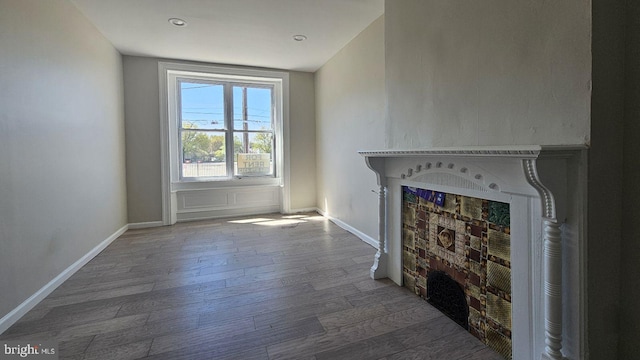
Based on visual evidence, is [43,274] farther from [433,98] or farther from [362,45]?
[362,45]

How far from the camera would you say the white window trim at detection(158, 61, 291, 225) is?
4277mm

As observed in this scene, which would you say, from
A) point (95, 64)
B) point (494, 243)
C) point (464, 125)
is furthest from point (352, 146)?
point (95, 64)

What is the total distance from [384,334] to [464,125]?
1.37m

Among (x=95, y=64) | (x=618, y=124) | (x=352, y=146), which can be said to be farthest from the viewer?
(x=352, y=146)

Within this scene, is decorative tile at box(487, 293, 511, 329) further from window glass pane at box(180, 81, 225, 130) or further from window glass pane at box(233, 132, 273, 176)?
window glass pane at box(180, 81, 225, 130)

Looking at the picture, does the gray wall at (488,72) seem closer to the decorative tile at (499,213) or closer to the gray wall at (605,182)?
the gray wall at (605,182)

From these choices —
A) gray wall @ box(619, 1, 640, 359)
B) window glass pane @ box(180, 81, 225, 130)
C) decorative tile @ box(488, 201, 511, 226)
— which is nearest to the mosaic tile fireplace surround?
decorative tile @ box(488, 201, 511, 226)

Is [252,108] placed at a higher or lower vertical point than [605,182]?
higher

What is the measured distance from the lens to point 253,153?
504 cm

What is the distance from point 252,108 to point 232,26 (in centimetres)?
188

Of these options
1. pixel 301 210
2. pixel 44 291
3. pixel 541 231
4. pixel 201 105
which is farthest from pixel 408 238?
pixel 201 105

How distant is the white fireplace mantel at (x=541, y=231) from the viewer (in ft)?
3.69

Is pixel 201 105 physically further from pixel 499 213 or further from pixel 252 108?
pixel 499 213

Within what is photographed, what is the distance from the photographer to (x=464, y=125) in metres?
1.67
